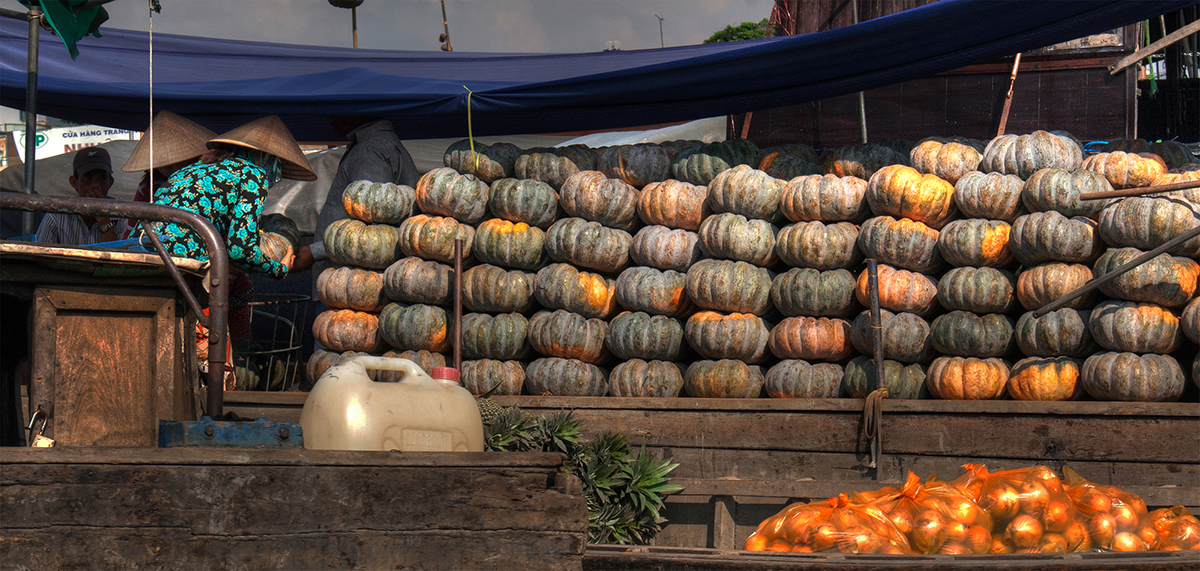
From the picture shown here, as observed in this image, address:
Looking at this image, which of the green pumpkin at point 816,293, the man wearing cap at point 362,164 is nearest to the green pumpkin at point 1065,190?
the green pumpkin at point 816,293

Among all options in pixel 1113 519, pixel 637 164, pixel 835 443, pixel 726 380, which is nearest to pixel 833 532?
pixel 1113 519

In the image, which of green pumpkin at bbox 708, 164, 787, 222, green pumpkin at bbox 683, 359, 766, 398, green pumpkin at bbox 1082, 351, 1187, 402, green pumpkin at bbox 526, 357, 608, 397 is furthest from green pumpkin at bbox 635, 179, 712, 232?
green pumpkin at bbox 1082, 351, 1187, 402

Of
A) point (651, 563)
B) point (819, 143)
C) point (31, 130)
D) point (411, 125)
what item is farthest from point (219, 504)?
point (819, 143)

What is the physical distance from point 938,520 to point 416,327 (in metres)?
3.52

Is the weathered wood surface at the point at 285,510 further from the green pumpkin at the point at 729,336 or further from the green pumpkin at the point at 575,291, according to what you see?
the green pumpkin at the point at 575,291

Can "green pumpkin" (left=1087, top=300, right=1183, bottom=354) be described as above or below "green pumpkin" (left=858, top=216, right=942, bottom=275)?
below

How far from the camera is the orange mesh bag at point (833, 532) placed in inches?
139

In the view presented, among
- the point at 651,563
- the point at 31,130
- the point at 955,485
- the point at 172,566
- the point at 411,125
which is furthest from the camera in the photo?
the point at 411,125

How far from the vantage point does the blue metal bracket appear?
7.82 ft

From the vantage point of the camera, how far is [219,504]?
7.12 ft

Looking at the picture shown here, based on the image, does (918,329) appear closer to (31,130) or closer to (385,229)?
(385,229)

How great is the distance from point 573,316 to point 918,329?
2087mm

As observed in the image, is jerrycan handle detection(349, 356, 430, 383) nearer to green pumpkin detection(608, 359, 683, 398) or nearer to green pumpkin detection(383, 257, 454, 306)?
green pumpkin detection(608, 359, 683, 398)

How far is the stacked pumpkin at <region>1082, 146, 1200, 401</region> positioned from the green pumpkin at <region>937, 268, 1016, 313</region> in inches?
18.3
